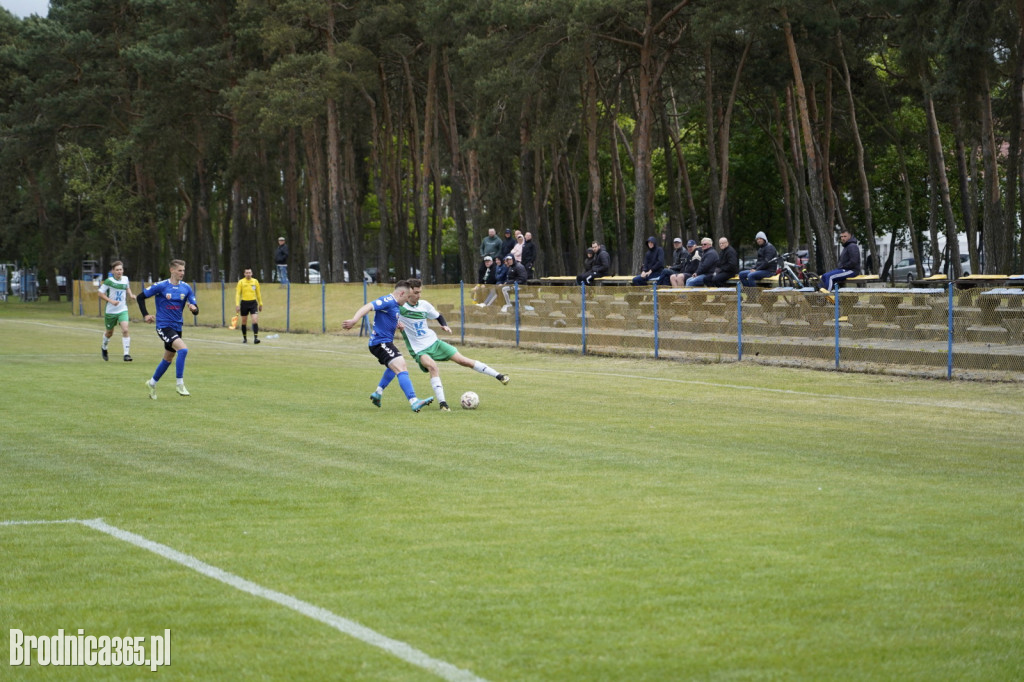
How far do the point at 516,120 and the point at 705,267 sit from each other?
27.5 m

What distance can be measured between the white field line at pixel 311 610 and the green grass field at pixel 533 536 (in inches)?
1.6

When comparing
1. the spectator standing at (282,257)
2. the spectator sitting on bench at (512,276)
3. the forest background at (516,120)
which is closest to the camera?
the spectator sitting on bench at (512,276)

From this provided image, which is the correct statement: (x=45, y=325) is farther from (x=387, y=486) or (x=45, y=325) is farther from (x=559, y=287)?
(x=387, y=486)

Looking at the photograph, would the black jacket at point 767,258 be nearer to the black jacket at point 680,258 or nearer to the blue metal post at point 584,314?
the black jacket at point 680,258

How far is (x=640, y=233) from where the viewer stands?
148ft

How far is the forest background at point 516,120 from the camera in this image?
4212 cm

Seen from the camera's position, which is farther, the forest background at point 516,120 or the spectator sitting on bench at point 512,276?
the forest background at point 516,120

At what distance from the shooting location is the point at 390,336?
18.0 meters

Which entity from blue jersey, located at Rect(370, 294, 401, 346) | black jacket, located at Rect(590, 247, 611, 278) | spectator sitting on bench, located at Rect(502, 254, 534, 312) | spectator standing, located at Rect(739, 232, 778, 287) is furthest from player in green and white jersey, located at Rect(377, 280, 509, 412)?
black jacket, located at Rect(590, 247, 611, 278)

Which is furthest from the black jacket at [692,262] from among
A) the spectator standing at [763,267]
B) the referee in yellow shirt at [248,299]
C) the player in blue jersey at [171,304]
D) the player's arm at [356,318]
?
the player's arm at [356,318]

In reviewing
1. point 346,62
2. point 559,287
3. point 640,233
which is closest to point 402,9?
point 346,62

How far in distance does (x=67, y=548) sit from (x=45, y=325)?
139 ft

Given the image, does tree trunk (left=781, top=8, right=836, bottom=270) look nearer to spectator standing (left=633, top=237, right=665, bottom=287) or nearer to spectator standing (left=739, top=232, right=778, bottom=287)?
spectator standing (left=633, top=237, right=665, bottom=287)

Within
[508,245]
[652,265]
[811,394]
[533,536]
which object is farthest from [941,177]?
[533,536]
